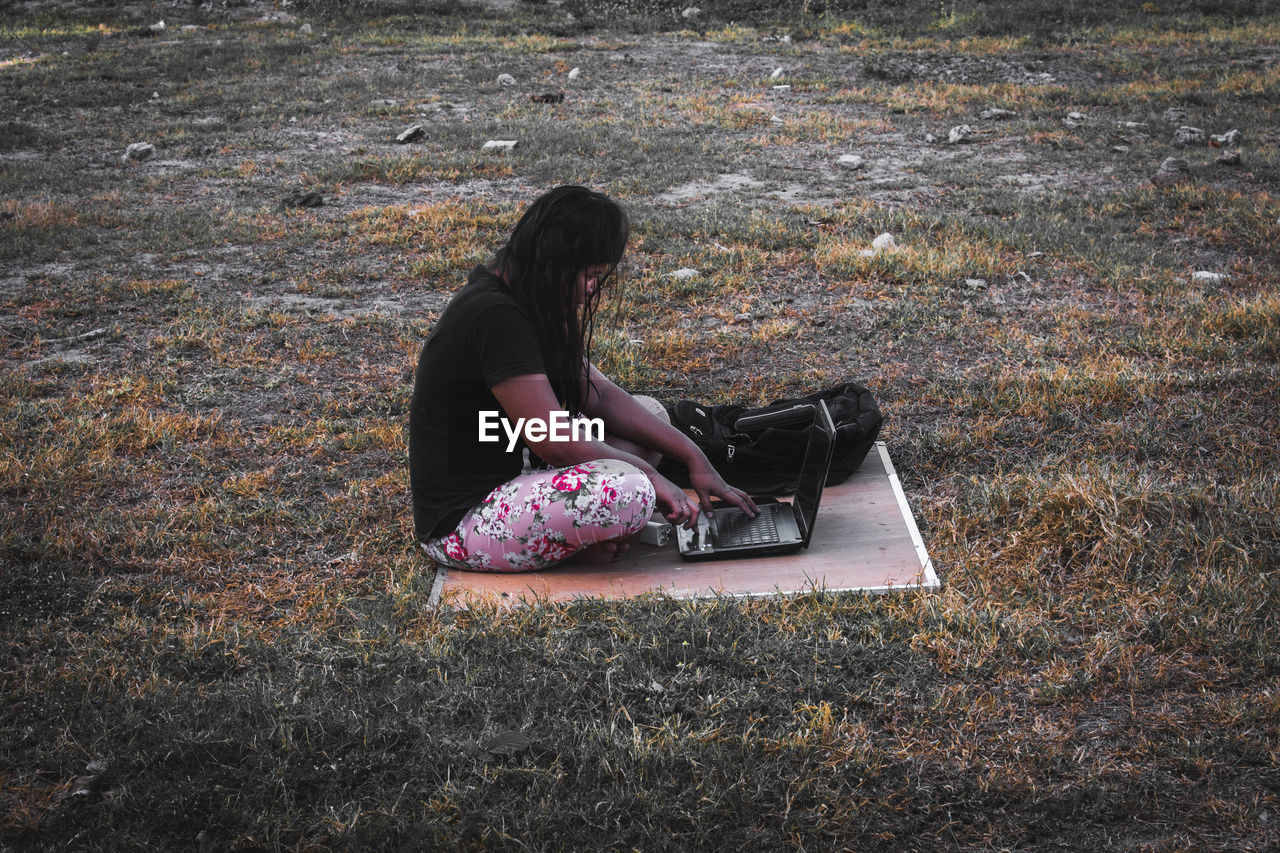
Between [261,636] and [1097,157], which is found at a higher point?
[1097,157]

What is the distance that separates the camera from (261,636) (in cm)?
297

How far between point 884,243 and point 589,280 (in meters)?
3.76

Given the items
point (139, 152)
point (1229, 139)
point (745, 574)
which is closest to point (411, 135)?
point (139, 152)

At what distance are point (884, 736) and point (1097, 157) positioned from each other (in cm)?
723

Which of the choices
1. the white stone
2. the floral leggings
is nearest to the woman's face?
the floral leggings

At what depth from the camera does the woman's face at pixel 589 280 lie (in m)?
3.05

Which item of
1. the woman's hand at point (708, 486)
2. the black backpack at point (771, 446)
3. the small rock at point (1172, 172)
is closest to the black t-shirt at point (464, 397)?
the woman's hand at point (708, 486)

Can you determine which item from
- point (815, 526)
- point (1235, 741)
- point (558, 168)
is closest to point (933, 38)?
point (558, 168)

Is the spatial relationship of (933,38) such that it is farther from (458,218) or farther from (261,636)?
(261,636)

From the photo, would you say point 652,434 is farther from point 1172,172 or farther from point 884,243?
point 1172,172

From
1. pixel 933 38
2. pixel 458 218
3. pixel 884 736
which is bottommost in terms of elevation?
pixel 884 736
